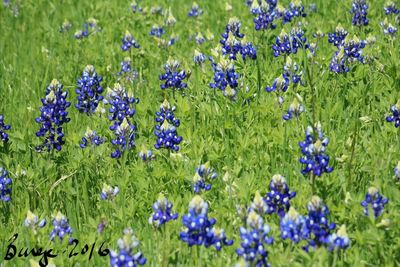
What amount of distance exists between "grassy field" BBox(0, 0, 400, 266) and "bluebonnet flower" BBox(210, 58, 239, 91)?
0.32 feet

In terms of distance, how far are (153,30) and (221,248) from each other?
3830 millimetres

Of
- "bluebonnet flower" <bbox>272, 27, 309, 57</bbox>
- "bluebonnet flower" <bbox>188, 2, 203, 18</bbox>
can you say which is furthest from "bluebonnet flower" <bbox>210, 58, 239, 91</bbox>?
"bluebonnet flower" <bbox>188, 2, 203, 18</bbox>

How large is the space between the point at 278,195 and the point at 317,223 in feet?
1.25

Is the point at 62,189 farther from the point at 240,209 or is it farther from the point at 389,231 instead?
the point at 389,231

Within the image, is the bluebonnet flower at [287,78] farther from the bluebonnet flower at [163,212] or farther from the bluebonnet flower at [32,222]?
the bluebonnet flower at [32,222]

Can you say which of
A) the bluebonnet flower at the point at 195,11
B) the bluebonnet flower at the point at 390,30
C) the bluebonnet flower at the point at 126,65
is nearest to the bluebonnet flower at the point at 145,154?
the bluebonnet flower at the point at 126,65

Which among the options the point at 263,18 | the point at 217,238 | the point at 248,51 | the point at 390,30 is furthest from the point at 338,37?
the point at 217,238

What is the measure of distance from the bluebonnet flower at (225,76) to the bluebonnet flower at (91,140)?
0.98m

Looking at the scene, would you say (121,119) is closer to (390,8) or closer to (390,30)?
(390,30)

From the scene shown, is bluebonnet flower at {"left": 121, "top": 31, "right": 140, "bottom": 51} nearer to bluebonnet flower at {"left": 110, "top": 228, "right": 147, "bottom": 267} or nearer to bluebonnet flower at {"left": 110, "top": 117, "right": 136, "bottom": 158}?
bluebonnet flower at {"left": 110, "top": 117, "right": 136, "bottom": 158}

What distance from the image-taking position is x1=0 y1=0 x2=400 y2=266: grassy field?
397 cm

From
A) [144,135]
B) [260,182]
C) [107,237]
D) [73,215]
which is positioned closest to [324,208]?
[260,182]

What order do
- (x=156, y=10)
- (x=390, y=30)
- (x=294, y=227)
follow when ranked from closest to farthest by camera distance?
1. (x=294, y=227)
2. (x=390, y=30)
3. (x=156, y=10)

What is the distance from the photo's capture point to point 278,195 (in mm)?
3912
